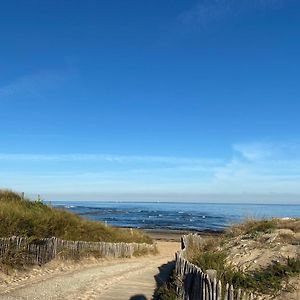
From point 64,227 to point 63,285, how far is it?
7211 millimetres

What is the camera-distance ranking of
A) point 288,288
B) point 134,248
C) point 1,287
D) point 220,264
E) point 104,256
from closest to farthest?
1. point 288,288
2. point 220,264
3. point 1,287
4. point 104,256
5. point 134,248

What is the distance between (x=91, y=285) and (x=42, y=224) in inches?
224

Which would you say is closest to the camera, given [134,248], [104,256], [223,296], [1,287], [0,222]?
[223,296]

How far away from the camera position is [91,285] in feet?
42.4

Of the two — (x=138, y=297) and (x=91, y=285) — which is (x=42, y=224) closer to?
(x=91, y=285)

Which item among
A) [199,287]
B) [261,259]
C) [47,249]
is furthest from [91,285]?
[199,287]

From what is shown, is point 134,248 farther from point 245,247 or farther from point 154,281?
point 245,247

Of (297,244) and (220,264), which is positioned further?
(297,244)

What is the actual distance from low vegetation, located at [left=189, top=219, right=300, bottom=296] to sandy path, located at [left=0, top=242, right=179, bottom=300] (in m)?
1.90

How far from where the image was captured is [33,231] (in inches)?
664

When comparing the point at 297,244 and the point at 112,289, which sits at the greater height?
the point at 297,244

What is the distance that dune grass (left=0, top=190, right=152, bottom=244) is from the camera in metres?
16.5

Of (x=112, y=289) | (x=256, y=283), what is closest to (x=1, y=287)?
(x=112, y=289)

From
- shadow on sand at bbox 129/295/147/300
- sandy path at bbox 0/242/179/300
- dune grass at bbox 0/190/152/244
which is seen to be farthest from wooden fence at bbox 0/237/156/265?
shadow on sand at bbox 129/295/147/300
